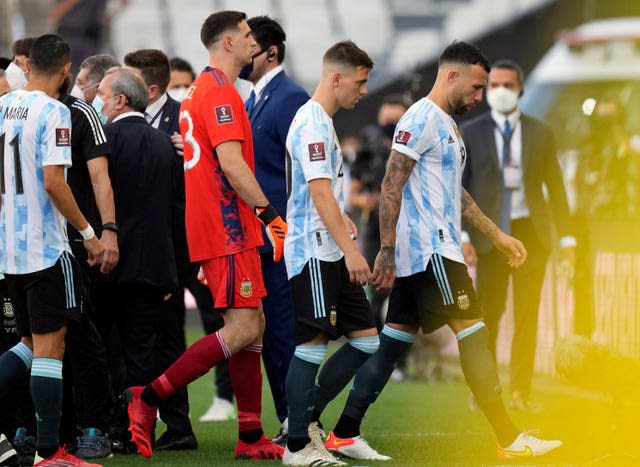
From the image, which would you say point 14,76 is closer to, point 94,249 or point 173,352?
point 94,249

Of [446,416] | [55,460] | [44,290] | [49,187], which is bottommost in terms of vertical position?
[446,416]

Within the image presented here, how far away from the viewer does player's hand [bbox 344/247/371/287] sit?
637 centimetres

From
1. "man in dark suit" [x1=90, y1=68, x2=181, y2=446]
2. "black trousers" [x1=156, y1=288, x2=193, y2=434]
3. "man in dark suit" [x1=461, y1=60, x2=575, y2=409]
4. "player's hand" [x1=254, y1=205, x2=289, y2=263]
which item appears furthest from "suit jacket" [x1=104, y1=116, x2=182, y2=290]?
"man in dark suit" [x1=461, y1=60, x2=575, y2=409]

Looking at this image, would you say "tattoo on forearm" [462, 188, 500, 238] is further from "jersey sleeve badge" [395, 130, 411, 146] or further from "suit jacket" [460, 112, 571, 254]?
"suit jacket" [460, 112, 571, 254]

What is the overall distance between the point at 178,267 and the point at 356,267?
2098 millimetres

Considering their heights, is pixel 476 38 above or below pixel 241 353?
above

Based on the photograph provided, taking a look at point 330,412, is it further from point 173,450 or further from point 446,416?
point 173,450

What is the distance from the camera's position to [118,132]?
A: 7391 millimetres

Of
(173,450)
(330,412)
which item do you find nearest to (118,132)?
(173,450)

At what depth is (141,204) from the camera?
7.36m

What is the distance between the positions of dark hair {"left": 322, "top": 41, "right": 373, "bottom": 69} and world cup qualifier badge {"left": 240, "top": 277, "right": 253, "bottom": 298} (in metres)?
1.15

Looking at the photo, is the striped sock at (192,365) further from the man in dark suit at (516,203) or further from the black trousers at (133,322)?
the man in dark suit at (516,203)

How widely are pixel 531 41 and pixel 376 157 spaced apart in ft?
36.6

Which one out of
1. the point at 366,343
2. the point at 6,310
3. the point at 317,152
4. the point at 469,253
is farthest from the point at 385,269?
the point at 469,253
